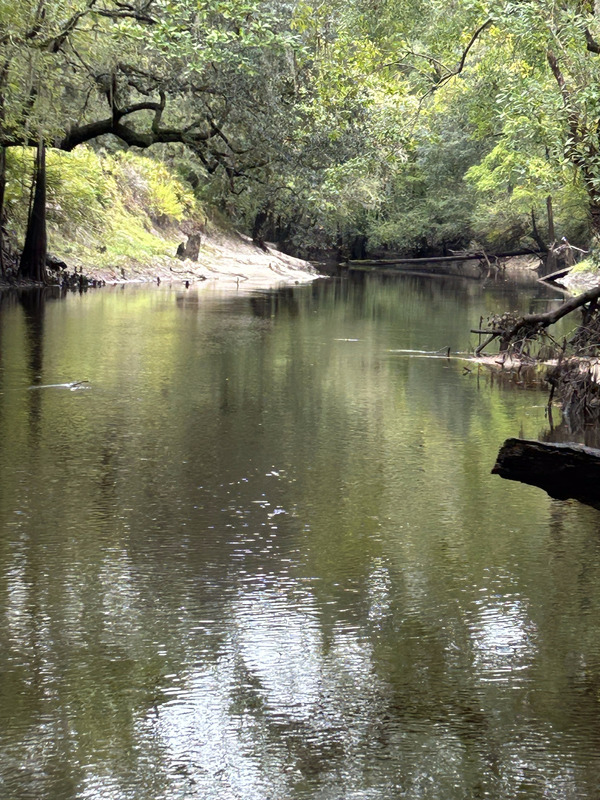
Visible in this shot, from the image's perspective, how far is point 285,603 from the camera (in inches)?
237

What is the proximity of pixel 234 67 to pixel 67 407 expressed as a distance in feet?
51.3

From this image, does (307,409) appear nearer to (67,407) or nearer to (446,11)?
(67,407)

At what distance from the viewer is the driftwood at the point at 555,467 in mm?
6367

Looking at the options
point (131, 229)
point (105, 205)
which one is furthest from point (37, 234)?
point (131, 229)

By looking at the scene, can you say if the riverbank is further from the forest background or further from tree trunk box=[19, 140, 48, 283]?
the forest background

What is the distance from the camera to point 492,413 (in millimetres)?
12789

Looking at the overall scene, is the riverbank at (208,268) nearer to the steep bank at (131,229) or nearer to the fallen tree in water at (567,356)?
the steep bank at (131,229)

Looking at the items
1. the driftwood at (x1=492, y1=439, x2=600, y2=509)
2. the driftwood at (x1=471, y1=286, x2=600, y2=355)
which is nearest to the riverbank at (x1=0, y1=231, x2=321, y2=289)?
the driftwood at (x1=471, y1=286, x2=600, y2=355)

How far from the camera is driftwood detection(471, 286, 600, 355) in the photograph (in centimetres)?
1389

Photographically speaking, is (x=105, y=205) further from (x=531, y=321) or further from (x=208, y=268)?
(x=531, y=321)

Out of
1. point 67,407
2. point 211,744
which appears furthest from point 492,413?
point 211,744

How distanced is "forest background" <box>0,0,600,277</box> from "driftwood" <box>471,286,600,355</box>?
1.83 metres

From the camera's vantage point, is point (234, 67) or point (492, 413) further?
point (234, 67)

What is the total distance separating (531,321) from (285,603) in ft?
33.0
